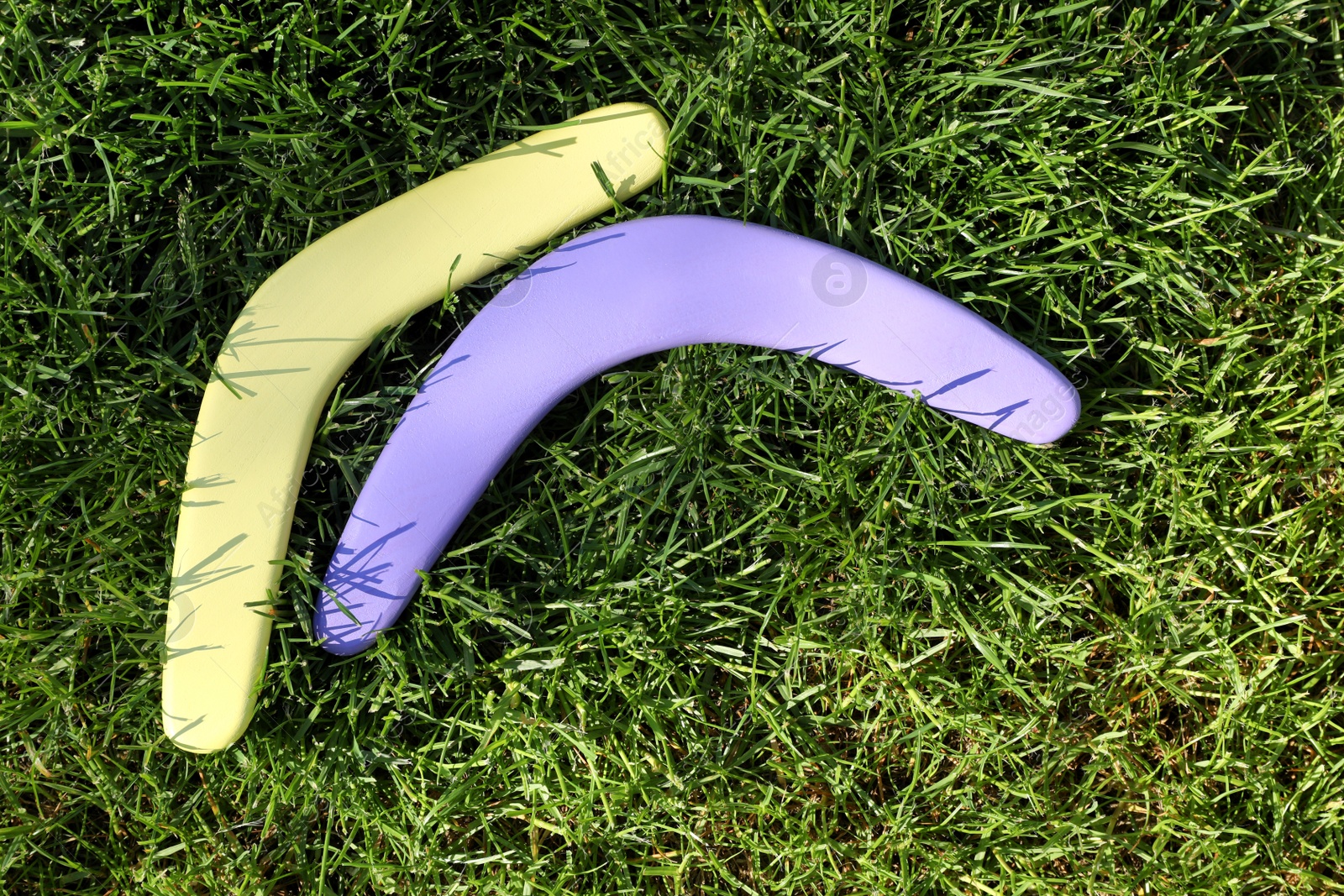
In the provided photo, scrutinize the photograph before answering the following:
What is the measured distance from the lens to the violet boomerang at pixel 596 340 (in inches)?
49.2

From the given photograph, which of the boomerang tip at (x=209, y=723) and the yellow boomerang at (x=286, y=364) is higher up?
the yellow boomerang at (x=286, y=364)

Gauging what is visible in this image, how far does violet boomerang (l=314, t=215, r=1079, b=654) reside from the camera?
1250 mm

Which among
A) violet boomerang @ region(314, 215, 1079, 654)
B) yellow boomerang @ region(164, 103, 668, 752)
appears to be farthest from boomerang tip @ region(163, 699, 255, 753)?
violet boomerang @ region(314, 215, 1079, 654)

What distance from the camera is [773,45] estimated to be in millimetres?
1291

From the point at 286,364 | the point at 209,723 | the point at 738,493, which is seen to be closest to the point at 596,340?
the point at 738,493

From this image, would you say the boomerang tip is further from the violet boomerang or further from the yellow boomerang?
the violet boomerang

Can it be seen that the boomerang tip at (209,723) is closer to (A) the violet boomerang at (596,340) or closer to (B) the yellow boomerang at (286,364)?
(B) the yellow boomerang at (286,364)

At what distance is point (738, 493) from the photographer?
1.32 m

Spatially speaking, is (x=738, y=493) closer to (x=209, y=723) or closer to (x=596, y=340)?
(x=596, y=340)

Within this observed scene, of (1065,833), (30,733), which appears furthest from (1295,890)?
(30,733)

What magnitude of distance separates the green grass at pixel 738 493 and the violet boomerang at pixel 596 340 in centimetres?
7

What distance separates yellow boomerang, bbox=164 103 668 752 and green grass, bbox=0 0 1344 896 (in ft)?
0.18

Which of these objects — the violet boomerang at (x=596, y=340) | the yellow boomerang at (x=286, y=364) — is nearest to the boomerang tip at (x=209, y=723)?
the yellow boomerang at (x=286, y=364)

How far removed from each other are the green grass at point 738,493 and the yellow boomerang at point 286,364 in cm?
6
